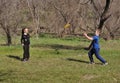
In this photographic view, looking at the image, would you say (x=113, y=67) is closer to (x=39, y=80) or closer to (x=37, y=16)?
(x=39, y=80)

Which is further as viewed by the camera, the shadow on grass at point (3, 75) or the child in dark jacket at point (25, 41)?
the child in dark jacket at point (25, 41)

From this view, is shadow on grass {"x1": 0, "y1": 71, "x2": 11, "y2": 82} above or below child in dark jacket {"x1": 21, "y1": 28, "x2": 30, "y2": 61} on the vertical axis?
below

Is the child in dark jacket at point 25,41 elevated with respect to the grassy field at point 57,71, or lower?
elevated

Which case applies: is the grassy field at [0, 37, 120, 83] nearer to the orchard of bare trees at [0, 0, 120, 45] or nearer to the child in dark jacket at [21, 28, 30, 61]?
the child in dark jacket at [21, 28, 30, 61]

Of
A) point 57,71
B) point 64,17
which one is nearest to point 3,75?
point 57,71

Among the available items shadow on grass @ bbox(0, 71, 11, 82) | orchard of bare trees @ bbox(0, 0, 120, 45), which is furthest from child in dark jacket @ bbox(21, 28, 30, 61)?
orchard of bare trees @ bbox(0, 0, 120, 45)

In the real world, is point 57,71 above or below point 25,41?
below

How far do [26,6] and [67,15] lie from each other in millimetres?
7247

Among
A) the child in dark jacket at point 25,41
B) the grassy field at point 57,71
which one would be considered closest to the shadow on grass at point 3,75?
the grassy field at point 57,71

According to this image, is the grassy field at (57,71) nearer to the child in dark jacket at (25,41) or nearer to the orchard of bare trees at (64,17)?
the child in dark jacket at (25,41)

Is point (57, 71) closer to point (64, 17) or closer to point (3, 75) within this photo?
point (3, 75)

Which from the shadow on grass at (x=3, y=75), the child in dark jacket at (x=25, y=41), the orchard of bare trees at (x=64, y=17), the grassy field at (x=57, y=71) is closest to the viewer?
the grassy field at (x=57, y=71)

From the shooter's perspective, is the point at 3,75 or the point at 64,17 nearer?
the point at 3,75

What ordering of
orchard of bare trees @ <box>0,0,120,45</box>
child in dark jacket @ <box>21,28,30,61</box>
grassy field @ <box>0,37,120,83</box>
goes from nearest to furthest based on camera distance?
1. grassy field @ <box>0,37,120,83</box>
2. child in dark jacket @ <box>21,28,30,61</box>
3. orchard of bare trees @ <box>0,0,120,45</box>
